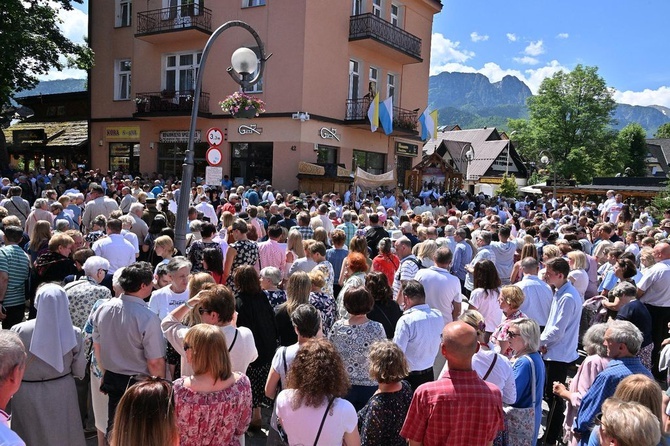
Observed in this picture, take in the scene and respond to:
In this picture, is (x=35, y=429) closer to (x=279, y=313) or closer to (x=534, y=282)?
(x=279, y=313)

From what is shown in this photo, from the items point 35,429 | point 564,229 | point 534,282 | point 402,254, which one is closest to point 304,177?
point 564,229

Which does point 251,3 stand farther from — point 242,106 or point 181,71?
point 242,106

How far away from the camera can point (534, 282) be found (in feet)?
18.8

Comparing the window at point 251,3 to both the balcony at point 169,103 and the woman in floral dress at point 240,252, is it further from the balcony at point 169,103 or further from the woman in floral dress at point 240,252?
the woman in floral dress at point 240,252

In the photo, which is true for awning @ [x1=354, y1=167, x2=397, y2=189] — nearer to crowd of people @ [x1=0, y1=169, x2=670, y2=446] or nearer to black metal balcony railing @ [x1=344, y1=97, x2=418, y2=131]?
black metal balcony railing @ [x1=344, y1=97, x2=418, y2=131]

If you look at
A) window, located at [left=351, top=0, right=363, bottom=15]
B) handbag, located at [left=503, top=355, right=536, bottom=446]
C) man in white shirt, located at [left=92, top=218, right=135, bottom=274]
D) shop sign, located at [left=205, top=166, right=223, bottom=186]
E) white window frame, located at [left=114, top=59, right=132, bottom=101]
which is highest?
window, located at [left=351, top=0, right=363, bottom=15]

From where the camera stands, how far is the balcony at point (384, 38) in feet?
74.1

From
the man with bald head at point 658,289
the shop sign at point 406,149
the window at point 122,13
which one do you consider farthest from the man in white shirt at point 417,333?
the window at point 122,13

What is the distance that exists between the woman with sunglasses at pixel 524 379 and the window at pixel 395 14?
24.2 metres

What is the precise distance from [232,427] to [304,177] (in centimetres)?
1792

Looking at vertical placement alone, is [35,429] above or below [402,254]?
below

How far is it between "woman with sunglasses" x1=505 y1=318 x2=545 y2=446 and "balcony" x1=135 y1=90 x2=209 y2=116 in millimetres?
20540

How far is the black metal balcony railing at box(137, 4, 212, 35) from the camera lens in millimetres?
22125

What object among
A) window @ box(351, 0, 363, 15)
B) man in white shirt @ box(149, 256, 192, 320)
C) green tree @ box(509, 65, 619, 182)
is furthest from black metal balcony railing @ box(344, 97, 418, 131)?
green tree @ box(509, 65, 619, 182)
